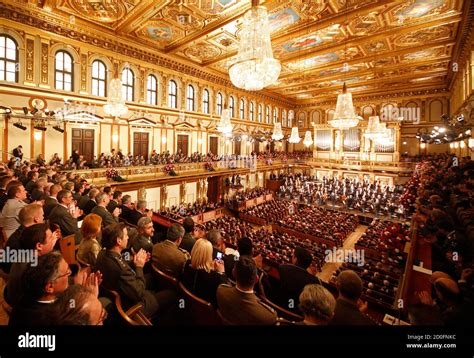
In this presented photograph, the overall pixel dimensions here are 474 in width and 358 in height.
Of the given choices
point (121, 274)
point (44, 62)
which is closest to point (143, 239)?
point (121, 274)

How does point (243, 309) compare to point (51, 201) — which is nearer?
point (243, 309)

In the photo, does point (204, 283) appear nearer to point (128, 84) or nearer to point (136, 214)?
point (136, 214)

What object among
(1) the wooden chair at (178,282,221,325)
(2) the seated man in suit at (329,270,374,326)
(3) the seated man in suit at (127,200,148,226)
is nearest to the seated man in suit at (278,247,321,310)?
(2) the seated man in suit at (329,270,374,326)

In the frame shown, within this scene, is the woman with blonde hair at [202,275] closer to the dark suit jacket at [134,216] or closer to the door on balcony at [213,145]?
the dark suit jacket at [134,216]

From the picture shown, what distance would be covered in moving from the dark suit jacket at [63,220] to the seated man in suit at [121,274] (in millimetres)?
1715

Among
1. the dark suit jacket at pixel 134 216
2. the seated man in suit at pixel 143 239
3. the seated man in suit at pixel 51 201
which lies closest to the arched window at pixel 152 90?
the dark suit jacket at pixel 134 216

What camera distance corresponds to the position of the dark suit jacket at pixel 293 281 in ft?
10.0

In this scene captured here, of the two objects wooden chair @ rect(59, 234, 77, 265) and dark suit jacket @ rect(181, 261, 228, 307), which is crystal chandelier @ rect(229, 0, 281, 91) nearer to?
dark suit jacket @ rect(181, 261, 228, 307)

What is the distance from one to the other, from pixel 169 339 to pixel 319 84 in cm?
2685

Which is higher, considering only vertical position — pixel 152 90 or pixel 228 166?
pixel 152 90

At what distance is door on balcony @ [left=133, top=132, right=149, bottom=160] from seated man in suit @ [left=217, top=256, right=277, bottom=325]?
52.4ft

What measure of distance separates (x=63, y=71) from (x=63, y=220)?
13.0m

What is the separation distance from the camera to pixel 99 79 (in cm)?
1439

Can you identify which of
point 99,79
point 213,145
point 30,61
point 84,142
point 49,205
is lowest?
point 49,205
